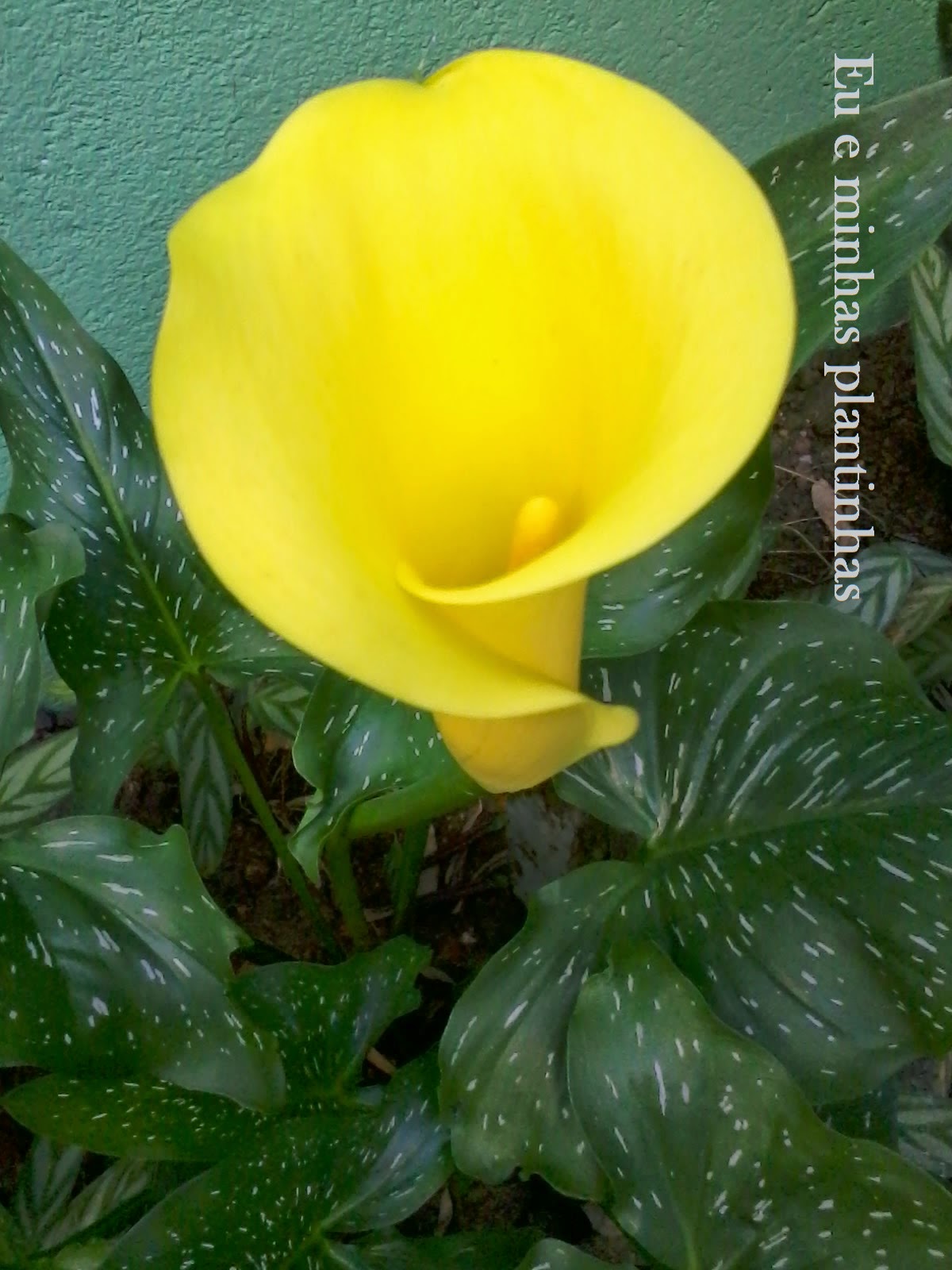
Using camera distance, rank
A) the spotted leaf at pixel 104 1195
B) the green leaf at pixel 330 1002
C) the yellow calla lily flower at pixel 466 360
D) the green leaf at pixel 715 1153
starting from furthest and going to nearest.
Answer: the spotted leaf at pixel 104 1195 < the green leaf at pixel 330 1002 < the green leaf at pixel 715 1153 < the yellow calla lily flower at pixel 466 360

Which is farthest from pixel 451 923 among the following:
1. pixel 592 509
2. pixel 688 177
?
pixel 688 177

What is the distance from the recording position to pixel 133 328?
906 mm

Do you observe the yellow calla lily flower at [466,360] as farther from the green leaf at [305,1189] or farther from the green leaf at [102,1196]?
the green leaf at [102,1196]


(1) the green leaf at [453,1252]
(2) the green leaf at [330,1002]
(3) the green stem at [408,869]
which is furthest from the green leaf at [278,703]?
(1) the green leaf at [453,1252]

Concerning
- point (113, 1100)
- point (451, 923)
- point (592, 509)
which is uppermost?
point (592, 509)

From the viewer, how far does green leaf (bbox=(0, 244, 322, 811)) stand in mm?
620

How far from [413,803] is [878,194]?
0.43 metres

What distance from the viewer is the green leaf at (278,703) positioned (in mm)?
902

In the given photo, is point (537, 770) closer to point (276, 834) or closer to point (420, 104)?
point (420, 104)

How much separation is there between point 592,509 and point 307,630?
0.14m

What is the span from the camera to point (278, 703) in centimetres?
91

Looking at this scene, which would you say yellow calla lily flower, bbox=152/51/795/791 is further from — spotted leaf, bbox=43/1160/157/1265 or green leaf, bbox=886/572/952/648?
green leaf, bbox=886/572/952/648

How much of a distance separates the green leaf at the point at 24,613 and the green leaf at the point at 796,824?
31 cm

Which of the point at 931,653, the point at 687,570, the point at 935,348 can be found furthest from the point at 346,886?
the point at 935,348
